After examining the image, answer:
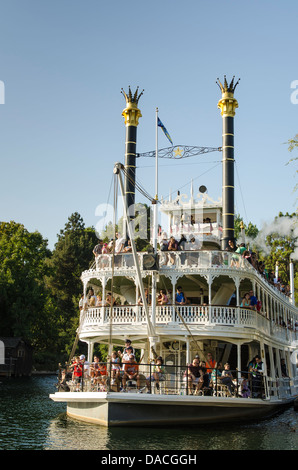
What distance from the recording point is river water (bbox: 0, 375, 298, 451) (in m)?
14.0

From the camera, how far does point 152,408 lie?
643 inches

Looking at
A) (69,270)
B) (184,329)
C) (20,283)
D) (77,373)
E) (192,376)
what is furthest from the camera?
(69,270)

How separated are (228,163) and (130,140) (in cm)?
492

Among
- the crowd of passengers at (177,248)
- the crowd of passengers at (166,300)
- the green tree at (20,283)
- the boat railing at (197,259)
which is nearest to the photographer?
the crowd of passengers at (166,300)

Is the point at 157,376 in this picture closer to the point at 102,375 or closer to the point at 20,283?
the point at 102,375

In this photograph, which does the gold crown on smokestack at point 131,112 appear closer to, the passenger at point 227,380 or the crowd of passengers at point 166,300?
the crowd of passengers at point 166,300

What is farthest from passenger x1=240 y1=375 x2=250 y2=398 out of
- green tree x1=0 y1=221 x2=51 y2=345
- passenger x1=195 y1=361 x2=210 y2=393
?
green tree x1=0 y1=221 x2=51 y2=345

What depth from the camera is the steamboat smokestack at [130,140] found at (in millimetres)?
26312

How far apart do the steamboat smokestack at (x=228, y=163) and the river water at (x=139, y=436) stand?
902 cm

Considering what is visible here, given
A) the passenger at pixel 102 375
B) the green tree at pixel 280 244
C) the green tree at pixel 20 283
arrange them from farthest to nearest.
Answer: the green tree at pixel 280 244 < the green tree at pixel 20 283 < the passenger at pixel 102 375

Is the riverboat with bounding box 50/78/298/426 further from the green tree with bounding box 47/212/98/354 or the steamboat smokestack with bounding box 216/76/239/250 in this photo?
the green tree with bounding box 47/212/98/354

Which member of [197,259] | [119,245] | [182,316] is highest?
[119,245]

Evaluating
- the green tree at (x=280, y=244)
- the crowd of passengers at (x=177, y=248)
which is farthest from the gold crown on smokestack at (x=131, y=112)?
the green tree at (x=280, y=244)

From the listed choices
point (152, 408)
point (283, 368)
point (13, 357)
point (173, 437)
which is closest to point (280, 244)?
point (13, 357)
